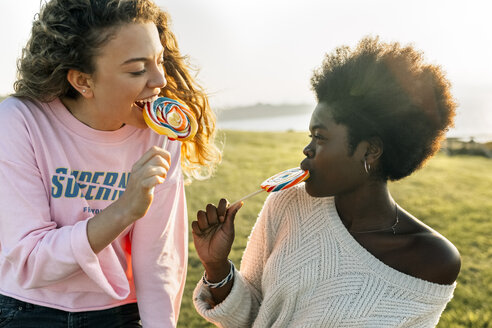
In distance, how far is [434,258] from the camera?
2162 mm

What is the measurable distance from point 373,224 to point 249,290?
0.64 metres

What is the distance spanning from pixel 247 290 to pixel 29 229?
0.95m

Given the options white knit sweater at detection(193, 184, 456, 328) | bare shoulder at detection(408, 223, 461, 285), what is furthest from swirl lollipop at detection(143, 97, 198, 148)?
bare shoulder at detection(408, 223, 461, 285)

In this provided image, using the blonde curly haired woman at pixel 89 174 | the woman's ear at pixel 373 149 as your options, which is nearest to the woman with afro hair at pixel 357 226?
the woman's ear at pixel 373 149

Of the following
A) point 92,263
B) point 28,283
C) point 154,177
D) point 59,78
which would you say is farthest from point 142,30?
point 28,283

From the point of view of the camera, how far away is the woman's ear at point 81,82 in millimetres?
2256

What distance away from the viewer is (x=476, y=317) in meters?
3.94

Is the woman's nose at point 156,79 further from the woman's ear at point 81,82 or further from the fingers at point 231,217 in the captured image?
the fingers at point 231,217

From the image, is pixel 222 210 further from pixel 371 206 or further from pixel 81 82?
pixel 81 82

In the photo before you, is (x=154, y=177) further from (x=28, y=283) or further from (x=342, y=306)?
(x=342, y=306)

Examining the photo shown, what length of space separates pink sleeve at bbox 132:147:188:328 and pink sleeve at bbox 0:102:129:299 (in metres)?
0.31

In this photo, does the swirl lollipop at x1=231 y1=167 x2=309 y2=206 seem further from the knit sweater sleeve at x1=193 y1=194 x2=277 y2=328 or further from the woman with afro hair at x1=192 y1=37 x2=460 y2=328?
the knit sweater sleeve at x1=193 y1=194 x2=277 y2=328

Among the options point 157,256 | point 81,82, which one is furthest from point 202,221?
point 81,82

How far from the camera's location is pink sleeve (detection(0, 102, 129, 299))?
2.15 meters
